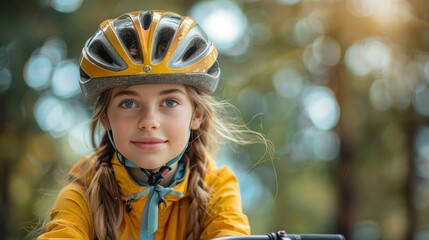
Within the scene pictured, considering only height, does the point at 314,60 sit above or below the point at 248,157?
above

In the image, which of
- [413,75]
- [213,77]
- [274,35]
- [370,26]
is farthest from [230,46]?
[213,77]

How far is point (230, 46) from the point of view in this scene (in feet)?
39.1

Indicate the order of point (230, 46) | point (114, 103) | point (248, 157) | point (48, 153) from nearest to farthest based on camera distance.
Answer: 1. point (114, 103)
2. point (248, 157)
3. point (48, 153)
4. point (230, 46)

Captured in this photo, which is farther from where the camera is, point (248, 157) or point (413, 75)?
point (413, 75)

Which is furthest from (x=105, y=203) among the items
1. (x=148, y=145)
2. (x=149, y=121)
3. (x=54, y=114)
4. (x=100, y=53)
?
(x=54, y=114)

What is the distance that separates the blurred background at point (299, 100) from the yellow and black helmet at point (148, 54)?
Result: 730cm

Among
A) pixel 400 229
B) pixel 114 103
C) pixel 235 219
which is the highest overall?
pixel 114 103

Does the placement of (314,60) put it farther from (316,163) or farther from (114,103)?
(114,103)

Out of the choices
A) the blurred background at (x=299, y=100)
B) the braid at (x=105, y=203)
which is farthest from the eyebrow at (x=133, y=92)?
the blurred background at (x=299, y=100)

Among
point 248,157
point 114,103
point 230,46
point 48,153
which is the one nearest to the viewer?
point 114,103

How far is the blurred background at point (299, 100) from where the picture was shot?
34.9 ft

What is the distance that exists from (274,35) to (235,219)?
10.4 metres

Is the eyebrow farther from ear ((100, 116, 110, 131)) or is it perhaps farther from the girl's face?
ear ((100, 116, 110, 131))

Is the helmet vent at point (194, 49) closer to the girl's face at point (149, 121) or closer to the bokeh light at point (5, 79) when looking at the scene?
the girl's face at point (149, 121)
